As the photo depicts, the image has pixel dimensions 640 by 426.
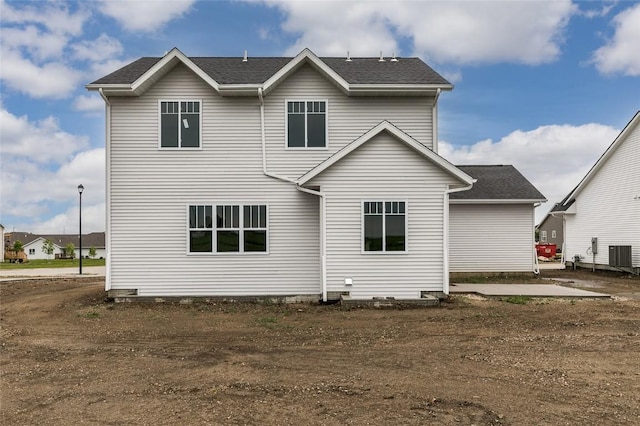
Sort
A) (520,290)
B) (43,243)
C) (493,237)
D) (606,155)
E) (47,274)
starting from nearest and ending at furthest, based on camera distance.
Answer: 1. (520,290)
2. (493,237)
3. (606,155)
4. (47,274)
5. (43,243)

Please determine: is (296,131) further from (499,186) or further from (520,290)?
(499,186)

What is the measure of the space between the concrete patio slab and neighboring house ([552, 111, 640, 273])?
875cm

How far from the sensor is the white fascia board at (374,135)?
1330cm

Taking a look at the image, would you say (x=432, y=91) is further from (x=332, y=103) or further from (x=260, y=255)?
(x=260, y=255)

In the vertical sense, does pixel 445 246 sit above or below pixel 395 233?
below

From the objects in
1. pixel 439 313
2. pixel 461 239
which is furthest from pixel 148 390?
pixel 461 239

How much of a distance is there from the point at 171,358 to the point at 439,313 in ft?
21.8

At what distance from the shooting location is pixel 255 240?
14562 millimetres

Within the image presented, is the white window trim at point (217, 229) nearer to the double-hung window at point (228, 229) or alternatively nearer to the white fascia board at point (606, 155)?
the double-hung window at point (228, 229)

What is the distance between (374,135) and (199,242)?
5.88 m

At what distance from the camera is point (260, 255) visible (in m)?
14.5

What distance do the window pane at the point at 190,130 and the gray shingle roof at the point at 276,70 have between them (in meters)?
1.34

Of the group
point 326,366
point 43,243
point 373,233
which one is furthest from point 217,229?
point 43,243

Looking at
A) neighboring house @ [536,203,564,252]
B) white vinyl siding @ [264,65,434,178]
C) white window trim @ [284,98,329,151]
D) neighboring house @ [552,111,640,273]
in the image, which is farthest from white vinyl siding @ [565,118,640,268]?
neighboring house @ [536,203,564,252]
